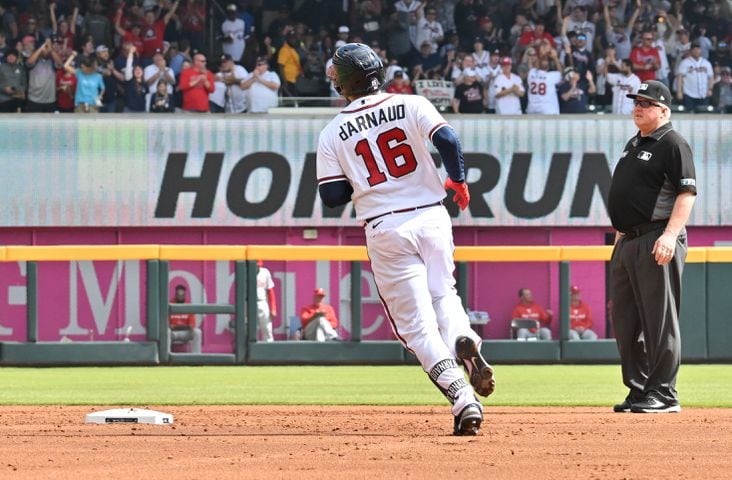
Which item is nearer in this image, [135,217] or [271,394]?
[271,394]

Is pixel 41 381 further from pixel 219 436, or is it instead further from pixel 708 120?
pixel 708 120

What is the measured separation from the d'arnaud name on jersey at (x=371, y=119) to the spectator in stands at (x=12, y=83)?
13485mm

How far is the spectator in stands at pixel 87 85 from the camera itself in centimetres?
1952

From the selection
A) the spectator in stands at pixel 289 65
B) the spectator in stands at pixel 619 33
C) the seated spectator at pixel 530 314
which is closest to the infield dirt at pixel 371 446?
the seated spectator at pixel 530 314

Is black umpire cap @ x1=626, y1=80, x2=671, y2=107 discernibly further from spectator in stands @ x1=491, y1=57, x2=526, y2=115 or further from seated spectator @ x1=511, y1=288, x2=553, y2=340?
spectator in stands @ x1=491, y1=57, x2=526, y2=115

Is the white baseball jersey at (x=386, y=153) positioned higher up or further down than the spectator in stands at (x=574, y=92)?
further down

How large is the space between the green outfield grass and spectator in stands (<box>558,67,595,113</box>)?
21.1ft

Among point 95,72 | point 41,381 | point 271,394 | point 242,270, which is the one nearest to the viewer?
point 271,394

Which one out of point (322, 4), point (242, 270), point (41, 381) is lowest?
point (41, 381)

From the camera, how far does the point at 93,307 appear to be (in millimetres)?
15633

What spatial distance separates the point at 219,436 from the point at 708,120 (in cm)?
1521

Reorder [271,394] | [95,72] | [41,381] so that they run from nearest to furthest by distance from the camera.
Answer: [271,394] → [41,381] → [95,72]

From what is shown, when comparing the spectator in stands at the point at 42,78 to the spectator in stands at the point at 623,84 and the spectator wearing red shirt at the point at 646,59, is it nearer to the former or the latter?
the spectator in stands at the point at 623,84

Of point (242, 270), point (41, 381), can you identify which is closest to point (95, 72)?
point (242, 270)
